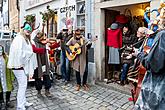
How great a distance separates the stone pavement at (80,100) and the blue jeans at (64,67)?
683 millimetres

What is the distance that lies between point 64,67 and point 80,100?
2071 millimetres

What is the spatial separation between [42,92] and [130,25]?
3.32 meters

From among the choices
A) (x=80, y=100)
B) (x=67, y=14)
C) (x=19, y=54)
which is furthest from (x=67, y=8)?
(x=19, y=54)

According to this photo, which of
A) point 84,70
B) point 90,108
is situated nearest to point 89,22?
point 84,70

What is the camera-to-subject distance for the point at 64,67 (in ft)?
24.9

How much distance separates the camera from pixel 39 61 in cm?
581

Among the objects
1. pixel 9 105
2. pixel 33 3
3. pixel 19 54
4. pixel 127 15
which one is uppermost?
pixel 33 3

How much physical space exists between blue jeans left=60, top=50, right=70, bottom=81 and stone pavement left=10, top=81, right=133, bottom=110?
2.24 feet

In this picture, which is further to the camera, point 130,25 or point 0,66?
point 130,25

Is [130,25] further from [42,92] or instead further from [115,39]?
[42,92]

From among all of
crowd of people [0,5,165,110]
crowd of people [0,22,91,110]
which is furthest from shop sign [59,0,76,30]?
crowd of people [0,22,91,110]

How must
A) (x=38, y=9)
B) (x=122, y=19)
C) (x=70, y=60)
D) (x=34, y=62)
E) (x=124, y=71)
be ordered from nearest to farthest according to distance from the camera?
(x=34, y=62), (x=124, y=71), (x=70, y=60), (x=122, y=19), (x=38, y=9)

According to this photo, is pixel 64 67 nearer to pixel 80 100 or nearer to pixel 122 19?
pixel 80 100

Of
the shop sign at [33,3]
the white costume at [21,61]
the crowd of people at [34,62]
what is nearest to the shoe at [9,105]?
the crowd of people at [34,62]
